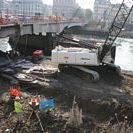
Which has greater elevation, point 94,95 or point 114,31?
point 114,31

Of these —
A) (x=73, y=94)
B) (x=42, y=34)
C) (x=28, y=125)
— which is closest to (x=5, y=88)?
(x=73, y=94)

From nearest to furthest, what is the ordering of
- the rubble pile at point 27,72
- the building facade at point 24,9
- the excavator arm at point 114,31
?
1. the rubble pile at point 27,72
2. the excavator arm at point 114,31
3. the building facade at point 24,9

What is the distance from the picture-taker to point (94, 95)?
21.9 metres

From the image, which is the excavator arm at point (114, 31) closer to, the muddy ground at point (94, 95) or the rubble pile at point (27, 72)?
the muddy ground at point (94, 95)

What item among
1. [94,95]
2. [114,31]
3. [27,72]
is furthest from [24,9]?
[94,95]

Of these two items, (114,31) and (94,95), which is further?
(114,31)

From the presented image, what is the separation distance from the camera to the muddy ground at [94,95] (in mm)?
17984

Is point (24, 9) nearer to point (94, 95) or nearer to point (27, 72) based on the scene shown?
point (27, 72)

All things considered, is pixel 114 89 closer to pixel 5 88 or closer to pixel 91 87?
pixel 91 87

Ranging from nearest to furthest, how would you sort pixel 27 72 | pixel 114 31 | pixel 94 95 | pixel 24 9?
pixel 94 95 → pixel 27 72 → pixel 114 31 → pixel 24 9

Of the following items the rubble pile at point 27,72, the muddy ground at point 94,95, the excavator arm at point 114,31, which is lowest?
the muddy ground at point 94,95

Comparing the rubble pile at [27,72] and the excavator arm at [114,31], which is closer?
the rubble pile at [27,72]

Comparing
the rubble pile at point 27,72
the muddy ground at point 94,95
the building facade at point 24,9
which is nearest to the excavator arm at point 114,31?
the muddy ground at point 94,95

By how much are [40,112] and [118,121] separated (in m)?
4.41
